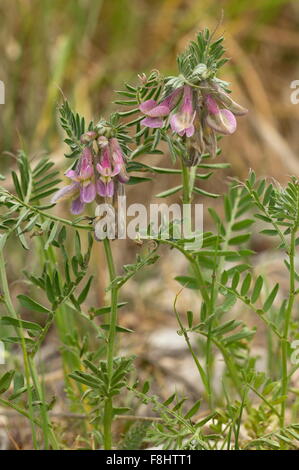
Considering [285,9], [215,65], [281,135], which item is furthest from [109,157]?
[285,9]

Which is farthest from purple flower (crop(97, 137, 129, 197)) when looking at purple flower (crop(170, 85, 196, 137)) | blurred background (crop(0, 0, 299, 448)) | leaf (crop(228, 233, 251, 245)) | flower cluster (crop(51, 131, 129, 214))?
blurred background (crop(0, 0, 299, 448))

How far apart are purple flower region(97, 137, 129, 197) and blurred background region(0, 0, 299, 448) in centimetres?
132

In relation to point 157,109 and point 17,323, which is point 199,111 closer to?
point 157,109

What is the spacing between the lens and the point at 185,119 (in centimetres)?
121

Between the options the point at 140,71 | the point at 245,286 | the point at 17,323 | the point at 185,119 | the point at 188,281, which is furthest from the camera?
the point at 140,71

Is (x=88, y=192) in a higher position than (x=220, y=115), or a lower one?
lower

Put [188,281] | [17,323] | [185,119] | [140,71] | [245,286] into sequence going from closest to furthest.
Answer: [185,119] → [17,323] → [245,286] → [188,281] → [140,71]

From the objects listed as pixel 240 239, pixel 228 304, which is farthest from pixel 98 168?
pixel 240 239

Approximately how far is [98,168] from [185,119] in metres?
0.16

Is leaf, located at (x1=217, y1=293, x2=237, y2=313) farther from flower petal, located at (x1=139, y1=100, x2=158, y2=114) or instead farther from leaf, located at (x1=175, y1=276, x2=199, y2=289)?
flower petal, located at (x1=139, y1=100, x2=158, y2=114)

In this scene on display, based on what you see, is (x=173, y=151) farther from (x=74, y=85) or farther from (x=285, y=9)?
(x=285, y=9)

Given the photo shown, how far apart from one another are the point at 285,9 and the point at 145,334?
86.4 inches

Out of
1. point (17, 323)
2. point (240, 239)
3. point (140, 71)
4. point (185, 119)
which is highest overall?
point (140, 71)

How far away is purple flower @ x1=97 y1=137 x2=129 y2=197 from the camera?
4.04ft
